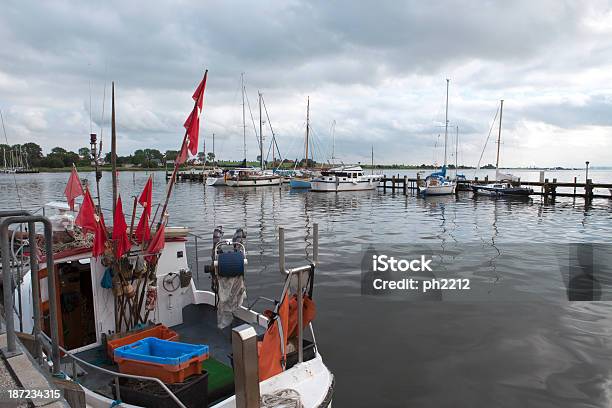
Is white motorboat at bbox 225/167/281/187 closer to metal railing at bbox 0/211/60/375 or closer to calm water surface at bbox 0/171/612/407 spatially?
calm water surface at bbox 0/171/612/407

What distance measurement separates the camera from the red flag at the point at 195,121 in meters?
6.75

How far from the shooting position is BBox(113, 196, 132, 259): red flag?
654 cm

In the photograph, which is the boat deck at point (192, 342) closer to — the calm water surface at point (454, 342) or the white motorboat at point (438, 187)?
the calm water surface at point (454, 342)

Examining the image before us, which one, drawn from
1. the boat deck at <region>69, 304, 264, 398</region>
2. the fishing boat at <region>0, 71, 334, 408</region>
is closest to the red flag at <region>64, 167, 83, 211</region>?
the fishing boat at <region>0, 71, 334, 408</region>

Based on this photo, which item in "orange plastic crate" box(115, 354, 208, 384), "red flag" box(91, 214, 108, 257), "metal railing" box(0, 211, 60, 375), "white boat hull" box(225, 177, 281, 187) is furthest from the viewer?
"white boat hull" box(225, 177, 281, 187)

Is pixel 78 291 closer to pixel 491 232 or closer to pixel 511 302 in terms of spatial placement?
pixel 511 302

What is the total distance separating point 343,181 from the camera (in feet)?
195

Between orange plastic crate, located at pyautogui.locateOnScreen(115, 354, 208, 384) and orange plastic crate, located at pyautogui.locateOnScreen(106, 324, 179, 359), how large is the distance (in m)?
0.97

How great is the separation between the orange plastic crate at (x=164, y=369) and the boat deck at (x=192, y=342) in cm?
44

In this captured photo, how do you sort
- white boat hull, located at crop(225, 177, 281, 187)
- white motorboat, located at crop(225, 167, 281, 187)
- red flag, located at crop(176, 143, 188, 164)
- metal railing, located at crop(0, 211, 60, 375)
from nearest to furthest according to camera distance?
metal railing, located at crop(0, 211, 60, 375), red flag, located at crop(176, 143, 188, 164), white boat hull, located at crop(225, 177, 281, 187), white motorboat, located at crop(225, 167, 281, 187)

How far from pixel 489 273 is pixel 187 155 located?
1241 centimetres

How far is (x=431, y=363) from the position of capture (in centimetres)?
846

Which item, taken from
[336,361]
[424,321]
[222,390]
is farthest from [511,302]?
[222,390]

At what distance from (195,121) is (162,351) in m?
3.63
